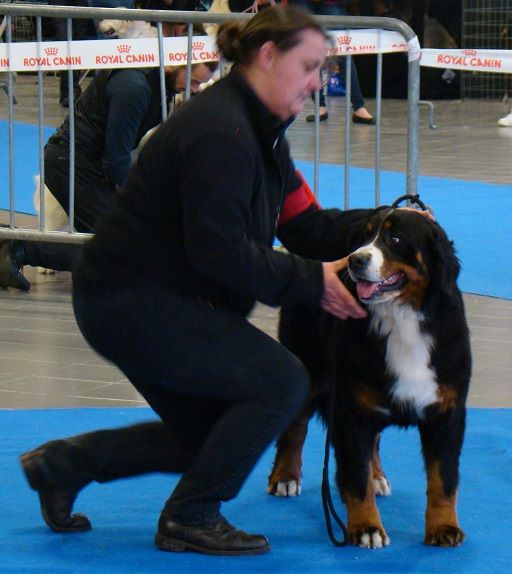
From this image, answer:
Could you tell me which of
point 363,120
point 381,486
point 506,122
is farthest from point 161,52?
point 506,122

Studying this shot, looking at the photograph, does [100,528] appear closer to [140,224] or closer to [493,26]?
[140,224]

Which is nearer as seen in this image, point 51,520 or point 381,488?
point 51,520

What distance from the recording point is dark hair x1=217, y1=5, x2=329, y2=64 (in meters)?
3.03

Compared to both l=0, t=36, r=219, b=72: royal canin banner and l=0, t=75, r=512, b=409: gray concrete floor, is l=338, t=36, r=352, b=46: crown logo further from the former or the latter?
l=0, t=75, r=512, b=409: gray concrete floor

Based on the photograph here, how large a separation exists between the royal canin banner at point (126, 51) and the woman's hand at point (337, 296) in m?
3.56

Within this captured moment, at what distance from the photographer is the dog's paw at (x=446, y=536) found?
338 cm

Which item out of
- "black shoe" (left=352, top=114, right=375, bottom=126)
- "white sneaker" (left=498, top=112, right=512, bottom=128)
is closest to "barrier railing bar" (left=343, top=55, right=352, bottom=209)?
"black shoe" (left=352, top=114, right=375, bottom=126)

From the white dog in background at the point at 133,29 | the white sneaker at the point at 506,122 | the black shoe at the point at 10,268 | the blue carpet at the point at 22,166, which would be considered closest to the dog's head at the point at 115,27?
the white dog in background at the point at 133,29

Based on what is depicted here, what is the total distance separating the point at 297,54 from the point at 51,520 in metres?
1.47

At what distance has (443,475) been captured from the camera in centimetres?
333

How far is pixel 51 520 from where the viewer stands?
349 centimetres

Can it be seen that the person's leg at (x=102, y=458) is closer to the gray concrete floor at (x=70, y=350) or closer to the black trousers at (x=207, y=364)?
the black trousers at (x=207, y=364)

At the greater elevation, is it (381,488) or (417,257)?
(417,257)

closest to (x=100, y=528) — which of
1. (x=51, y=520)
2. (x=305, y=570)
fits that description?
(x=51, y=520)
